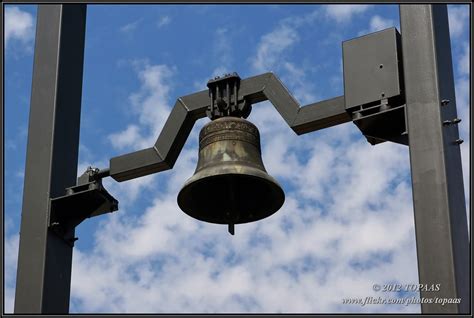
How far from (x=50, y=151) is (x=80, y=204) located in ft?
1.28

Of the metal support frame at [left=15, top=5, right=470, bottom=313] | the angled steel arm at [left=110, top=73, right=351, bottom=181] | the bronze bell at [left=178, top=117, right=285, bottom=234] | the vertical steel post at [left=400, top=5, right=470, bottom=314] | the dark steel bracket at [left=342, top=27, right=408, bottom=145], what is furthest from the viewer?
the bronze bell at [left=178, top=117, right=285, bottom=234]

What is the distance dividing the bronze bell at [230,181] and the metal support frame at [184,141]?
196 mm

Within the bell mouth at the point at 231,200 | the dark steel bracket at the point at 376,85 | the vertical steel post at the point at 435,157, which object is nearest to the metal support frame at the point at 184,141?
the vertical steel post at the point at 435,157

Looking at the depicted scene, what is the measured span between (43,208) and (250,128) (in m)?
1.39

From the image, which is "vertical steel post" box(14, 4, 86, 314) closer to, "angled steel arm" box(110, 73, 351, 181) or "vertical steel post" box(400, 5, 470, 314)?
"angled steel arm" box(110, 73, 351, 181)

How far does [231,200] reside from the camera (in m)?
7.12

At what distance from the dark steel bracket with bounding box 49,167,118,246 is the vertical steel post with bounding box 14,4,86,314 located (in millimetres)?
59

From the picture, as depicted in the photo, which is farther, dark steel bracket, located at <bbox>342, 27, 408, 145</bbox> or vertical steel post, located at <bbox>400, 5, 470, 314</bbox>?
dark steel bracket, located at <bbox>342, 27, 408, 145</bbox>

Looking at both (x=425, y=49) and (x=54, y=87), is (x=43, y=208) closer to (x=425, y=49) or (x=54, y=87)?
(x=54, y=87)

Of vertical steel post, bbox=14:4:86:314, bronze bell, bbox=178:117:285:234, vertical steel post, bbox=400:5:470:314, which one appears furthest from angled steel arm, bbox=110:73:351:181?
vertical steel post, bbox=400:5:470:314

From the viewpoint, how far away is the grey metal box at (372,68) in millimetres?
6273

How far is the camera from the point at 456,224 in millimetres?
5621

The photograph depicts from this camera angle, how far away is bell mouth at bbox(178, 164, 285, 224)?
7070mm

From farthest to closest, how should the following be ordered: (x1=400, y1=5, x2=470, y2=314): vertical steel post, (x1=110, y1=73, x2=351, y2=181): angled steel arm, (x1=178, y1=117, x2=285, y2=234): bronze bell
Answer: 1. (x1=178, y1=117, x2=285, y2=234): bronze bell
2. (x1=110, y1=73, x2=351, y2=181): angled steel arm
3. (x1=400, y1=5, x2=470, y2=314): vertical steel post
